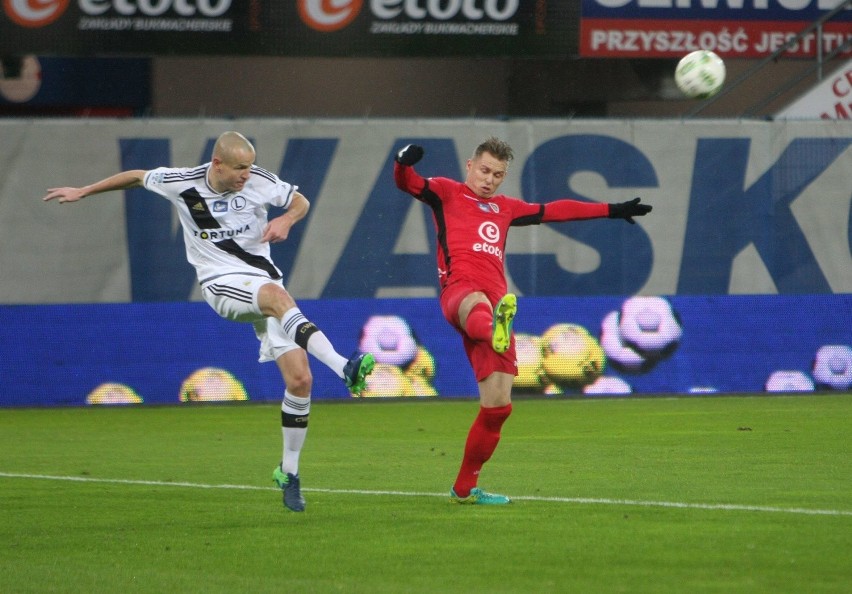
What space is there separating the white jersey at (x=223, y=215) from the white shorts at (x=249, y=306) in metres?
0.12

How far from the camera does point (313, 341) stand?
8.27 metres

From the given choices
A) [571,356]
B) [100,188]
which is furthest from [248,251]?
[571,356]

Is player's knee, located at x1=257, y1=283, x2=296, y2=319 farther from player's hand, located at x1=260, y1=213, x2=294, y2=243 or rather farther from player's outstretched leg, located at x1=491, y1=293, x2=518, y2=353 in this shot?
player's outstretched leg, located at x1=491, y1=293, x2=518, y2=353

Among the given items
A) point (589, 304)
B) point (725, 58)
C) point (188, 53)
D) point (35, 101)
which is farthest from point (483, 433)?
point (35, 101)

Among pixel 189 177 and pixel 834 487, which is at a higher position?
pixel 189 177

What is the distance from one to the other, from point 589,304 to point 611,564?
1157 centimetres

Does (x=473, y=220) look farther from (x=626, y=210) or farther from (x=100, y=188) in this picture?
(x=100, y=188)

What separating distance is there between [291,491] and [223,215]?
1.73m

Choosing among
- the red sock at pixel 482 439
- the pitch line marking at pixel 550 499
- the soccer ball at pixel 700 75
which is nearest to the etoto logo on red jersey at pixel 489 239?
the red sock at pixel 482 439

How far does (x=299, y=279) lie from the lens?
1817 cm

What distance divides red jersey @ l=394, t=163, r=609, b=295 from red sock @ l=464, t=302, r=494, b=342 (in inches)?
11.9

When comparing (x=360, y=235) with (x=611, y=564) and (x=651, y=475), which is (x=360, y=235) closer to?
(x=651, y=475)

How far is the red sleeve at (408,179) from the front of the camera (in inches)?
338

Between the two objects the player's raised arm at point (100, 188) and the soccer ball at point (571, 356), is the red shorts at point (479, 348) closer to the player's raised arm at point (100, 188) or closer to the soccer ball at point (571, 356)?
the player's raised arm at point (100, 188)
